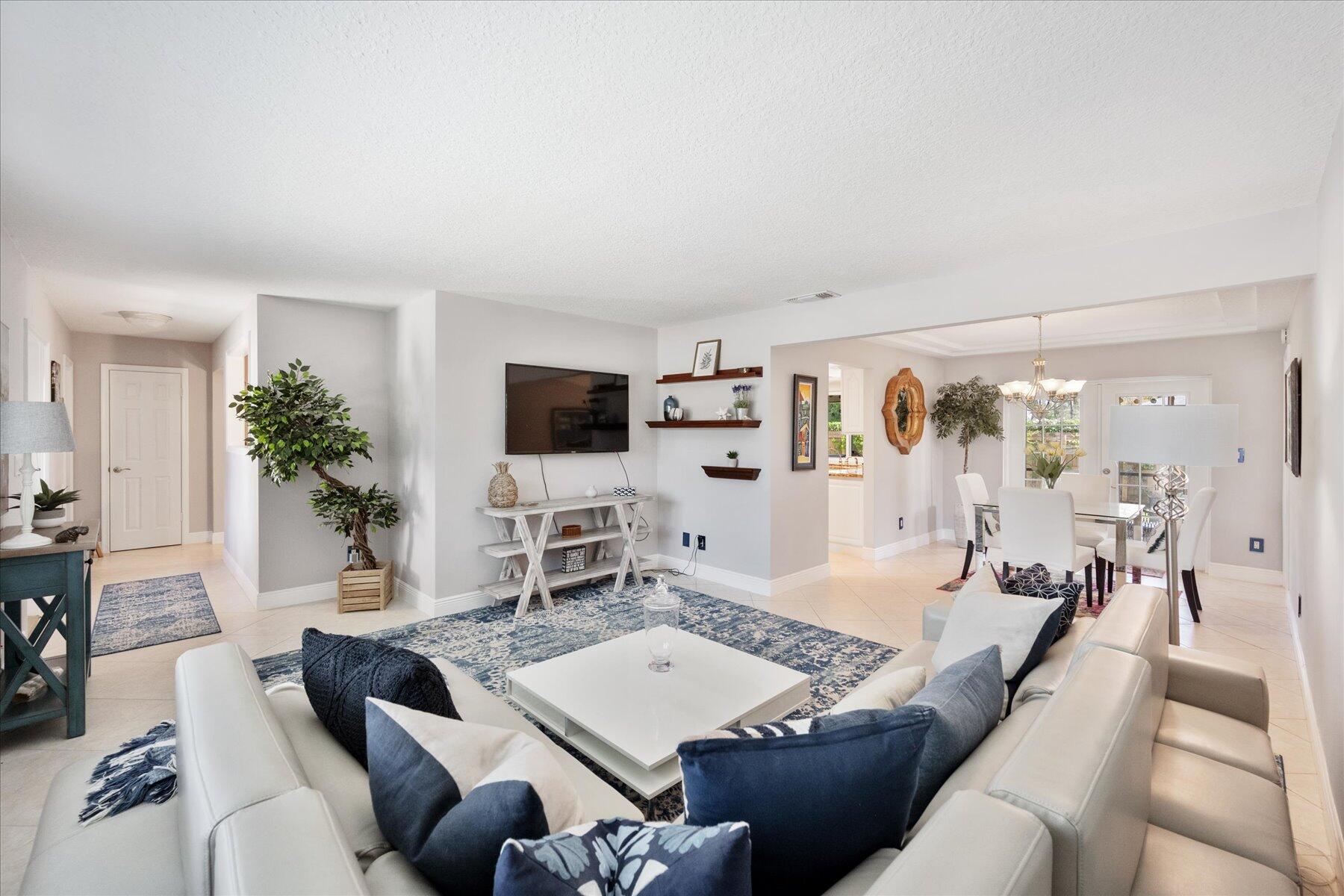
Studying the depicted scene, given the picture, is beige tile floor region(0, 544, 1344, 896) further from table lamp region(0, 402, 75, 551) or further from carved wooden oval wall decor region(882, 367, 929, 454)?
carved wooden oval wall decor region(882, 367, 929, 454)

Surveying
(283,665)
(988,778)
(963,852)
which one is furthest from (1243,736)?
(283,665)

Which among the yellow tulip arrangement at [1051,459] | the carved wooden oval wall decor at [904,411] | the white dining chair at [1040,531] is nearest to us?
the white dining chair at [1040,531]

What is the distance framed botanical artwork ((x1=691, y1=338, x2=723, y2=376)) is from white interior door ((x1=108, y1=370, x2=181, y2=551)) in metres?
5.66

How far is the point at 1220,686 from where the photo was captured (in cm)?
191

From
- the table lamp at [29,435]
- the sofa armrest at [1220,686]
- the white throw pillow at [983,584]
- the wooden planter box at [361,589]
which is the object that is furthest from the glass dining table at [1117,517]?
the table lamp at [29,435]

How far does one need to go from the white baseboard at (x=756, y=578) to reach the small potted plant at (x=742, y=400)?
51.7 inches

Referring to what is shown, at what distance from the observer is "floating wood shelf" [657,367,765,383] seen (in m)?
4.77

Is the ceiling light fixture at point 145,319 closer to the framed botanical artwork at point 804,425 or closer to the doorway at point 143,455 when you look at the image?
the doorway at point 143,455

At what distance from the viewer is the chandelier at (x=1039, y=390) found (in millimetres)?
5211

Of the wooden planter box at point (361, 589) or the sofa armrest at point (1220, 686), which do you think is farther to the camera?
the wooden planter box at point (361, 589)

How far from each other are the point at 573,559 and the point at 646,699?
8.73 ft

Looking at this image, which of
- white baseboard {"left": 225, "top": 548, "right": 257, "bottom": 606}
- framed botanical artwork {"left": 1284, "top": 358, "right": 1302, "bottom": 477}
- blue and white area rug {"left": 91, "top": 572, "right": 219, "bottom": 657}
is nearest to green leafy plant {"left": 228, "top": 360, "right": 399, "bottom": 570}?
white baseboard {"left": 225, "top": 548, "right": 257, "bottom": 606}

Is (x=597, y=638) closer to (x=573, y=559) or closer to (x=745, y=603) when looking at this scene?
(x=573, y=559)

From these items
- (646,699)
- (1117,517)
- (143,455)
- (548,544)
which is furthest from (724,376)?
(143,455)
